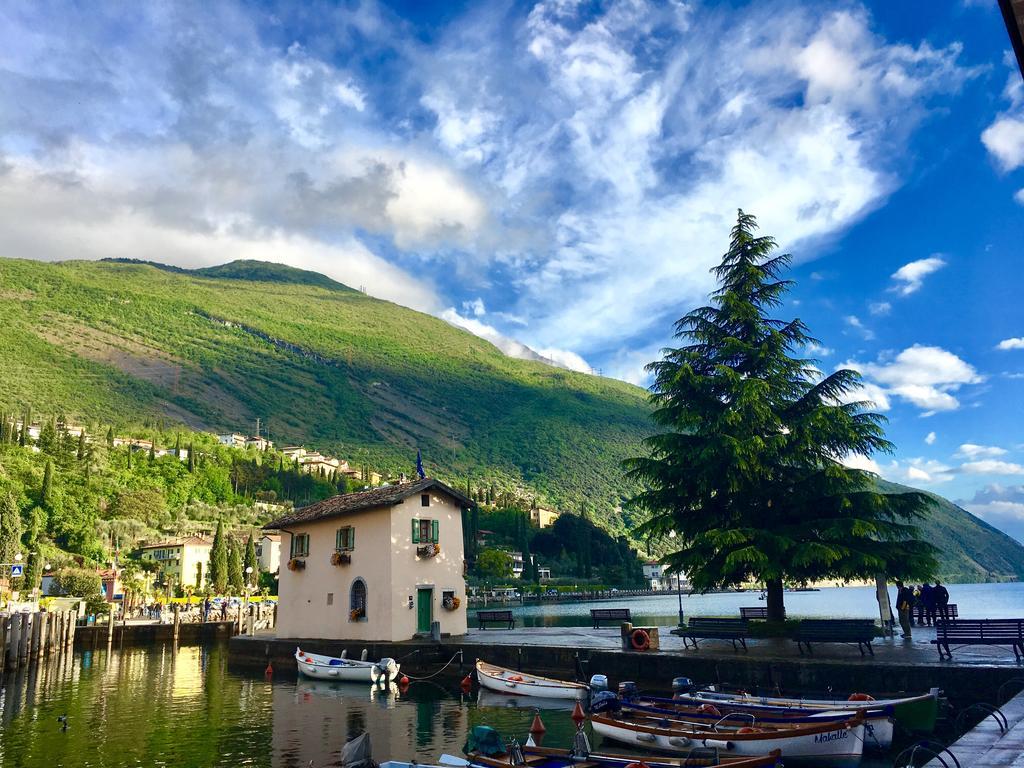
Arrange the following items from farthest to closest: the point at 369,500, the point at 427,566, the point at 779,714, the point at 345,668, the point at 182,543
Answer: the point at 182,543 < the point at 369,500 < the point at 427,566 < the point at 345,668 < the point at 779,714

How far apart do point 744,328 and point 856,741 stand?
19.1 meters

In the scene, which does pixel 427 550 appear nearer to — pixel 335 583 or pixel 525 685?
pixel 335 583

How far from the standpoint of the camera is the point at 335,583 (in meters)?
38.0

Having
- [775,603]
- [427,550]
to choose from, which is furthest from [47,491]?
[775,603]

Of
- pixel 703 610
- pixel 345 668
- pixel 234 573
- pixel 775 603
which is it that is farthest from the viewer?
pixel 703 610

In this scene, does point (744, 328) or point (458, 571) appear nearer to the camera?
point (744, 328)

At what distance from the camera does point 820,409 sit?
27734 millimetres

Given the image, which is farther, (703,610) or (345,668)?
(703,610)

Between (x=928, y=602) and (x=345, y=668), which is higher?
(x=928, y=602)

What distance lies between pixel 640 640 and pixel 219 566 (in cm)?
8688

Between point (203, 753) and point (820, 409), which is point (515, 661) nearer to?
point (203, 753)

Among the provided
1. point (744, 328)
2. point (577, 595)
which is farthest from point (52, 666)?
point (577, 595)

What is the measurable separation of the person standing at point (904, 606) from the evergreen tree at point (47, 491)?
131311 mm

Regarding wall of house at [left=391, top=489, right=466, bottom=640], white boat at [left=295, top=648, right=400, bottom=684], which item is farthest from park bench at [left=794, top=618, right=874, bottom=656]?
wall of house at [left=391, top=489, right=466, bottom=640]
